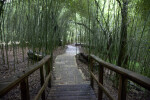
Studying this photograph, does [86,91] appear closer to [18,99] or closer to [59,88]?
[59,88]

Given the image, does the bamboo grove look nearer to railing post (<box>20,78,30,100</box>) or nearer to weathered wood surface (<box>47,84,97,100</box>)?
weathered wood surface (<box>47,84,97,100</box>)

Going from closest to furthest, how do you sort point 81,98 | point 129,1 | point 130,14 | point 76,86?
point 81,98 → point 76,86 → point 129,1 → point 130,14

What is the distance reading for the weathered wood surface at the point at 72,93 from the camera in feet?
6.14

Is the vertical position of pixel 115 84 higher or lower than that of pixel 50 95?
lower

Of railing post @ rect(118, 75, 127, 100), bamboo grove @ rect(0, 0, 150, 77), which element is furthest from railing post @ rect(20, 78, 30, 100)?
bamboo grove @ rect(0, 0, 150, 77)

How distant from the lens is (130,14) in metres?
2.66

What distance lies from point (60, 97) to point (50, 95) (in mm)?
192

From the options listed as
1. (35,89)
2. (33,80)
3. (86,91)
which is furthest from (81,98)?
(33,80)

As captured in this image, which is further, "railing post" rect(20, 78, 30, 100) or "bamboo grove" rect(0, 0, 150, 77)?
"bamboo grove" rect(0, 0, 150, 77)

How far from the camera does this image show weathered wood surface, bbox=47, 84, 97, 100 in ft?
6.14

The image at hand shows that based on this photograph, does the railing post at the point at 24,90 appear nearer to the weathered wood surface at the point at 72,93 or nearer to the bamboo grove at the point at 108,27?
the weathered wood surface at the point at 72,93

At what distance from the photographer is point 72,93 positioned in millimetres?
2010

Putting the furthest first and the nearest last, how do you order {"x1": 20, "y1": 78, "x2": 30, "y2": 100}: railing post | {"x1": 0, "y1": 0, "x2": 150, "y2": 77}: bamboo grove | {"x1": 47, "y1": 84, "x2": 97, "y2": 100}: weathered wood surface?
{"x1": 0, "y1": 0, "x2": 150, "y2": 77}: bamboo grove
{"x1": 47, "y1": 84, "x2": 97, "y2": 100}: weathered wood surface
{"x1": 20, "y1": 78, "x2": 30, "y2": 100}: railing post

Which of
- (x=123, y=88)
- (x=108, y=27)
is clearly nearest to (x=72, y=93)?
(x=123, y=88)
